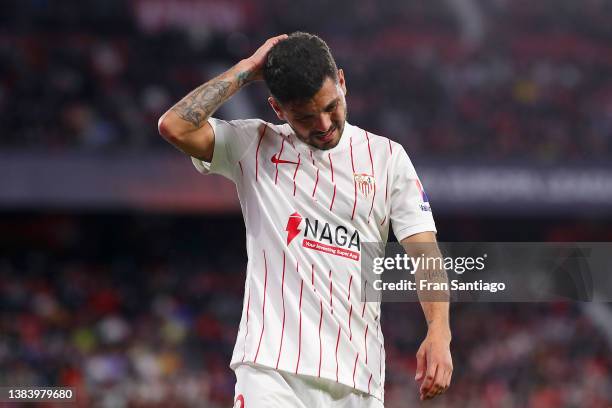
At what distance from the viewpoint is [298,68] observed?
3023mm

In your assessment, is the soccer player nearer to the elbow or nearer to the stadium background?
the elbow

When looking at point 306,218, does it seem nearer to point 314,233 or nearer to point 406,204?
point 314,233

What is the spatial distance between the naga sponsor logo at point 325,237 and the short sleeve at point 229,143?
30cm

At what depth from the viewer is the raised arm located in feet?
10.2

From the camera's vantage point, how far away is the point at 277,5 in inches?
707

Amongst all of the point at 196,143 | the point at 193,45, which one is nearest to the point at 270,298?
the point at 196,143

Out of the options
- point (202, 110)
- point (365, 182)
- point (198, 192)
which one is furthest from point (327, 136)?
point (198, 192)

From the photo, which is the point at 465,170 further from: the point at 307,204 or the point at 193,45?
the point at 307,204

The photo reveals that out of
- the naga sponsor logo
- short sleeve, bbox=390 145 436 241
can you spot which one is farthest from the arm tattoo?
short sleeve, bbox=390 145 436 241

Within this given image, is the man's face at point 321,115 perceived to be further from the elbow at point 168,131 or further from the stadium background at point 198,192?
the stadium background at point 198,192

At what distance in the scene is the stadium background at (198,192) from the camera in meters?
11.4

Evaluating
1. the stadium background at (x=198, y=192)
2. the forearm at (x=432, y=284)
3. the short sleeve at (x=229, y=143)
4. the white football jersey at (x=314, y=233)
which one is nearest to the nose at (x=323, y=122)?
the white football jersey at (x=314, y=233)

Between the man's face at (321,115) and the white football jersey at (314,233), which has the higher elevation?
the man's face at (321,115)

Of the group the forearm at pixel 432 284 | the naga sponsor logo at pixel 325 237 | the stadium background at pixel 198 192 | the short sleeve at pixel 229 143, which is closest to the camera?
the forearm at pixel 432 284
